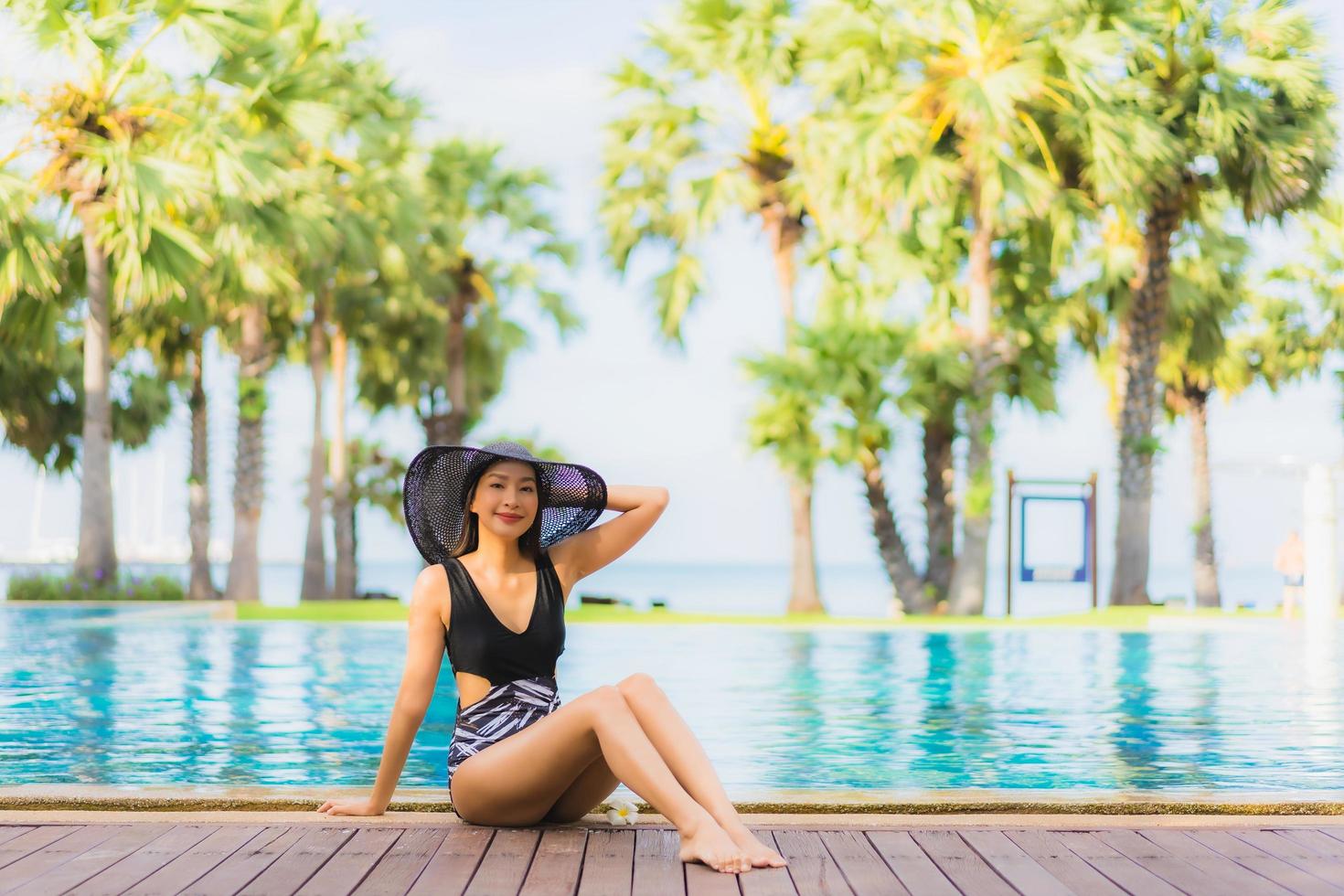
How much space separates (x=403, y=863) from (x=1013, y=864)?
1629 mm

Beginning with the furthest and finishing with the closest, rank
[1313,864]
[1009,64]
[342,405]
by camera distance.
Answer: [342,405], [1009,64], [1313,864]

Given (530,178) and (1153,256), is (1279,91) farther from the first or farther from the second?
(530,178)

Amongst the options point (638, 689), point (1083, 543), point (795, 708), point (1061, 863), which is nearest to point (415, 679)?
point (638, 689)

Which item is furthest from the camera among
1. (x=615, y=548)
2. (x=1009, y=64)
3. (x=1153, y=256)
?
(x=1153, y=256)

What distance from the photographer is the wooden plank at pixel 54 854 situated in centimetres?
390

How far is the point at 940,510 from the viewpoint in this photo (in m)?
24.1

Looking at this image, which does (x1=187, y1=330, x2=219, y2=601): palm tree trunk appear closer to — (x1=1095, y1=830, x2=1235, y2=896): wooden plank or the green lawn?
the green lawn

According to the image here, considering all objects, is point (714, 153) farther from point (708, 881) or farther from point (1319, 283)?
point (708, 881)

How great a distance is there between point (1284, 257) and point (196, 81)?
21.2m

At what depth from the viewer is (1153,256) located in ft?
77.0

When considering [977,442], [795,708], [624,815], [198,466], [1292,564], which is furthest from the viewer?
[198,466]

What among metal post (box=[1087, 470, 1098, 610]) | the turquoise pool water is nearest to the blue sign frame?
metal post (box=[1087, 470, 1098, 610])

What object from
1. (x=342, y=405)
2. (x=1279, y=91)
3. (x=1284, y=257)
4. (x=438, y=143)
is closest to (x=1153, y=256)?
(x=1279, y=91)

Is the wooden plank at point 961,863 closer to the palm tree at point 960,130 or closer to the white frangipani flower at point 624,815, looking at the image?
the white frangipani flower at point 624,815
